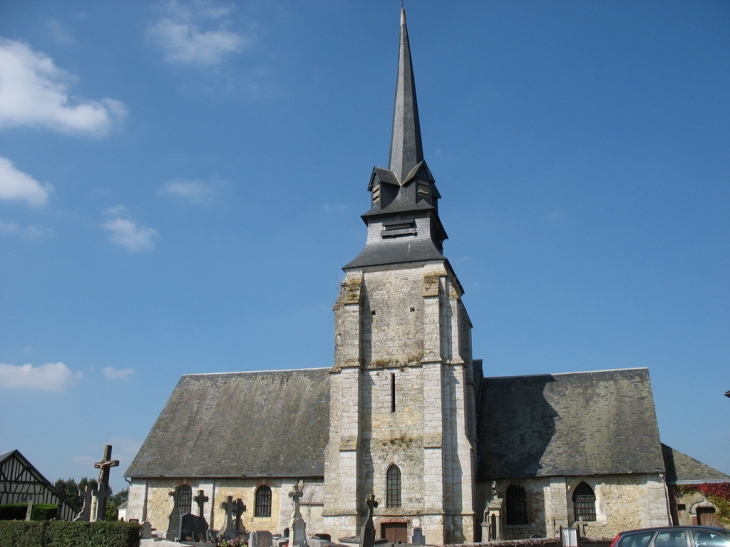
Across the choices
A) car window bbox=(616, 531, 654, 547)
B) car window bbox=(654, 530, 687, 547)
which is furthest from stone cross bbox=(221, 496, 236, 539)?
car window bbox=(654, 530, 687, 547)

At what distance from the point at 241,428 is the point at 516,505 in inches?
424

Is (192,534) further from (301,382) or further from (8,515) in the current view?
(8,515)

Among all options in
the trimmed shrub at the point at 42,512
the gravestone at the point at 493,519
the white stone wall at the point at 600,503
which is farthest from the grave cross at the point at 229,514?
the trimmed shrub at the point at 42,512

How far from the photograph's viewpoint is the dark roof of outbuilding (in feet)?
72.1

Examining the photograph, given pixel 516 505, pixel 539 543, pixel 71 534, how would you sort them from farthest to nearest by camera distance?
pixel 516 505 → pixel 71 534 → pixel 539 543

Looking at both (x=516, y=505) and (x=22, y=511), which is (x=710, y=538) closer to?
(x=516, y=505)

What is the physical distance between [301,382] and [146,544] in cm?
1125

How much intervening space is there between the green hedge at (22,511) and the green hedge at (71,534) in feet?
29.6

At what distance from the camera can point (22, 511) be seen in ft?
89.6

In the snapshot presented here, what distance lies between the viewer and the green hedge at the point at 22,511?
1039 inches

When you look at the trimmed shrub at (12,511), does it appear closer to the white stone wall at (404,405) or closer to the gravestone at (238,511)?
the gravestone at (238,511)

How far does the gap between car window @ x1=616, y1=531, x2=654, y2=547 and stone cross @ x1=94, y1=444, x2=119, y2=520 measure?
47.1ft

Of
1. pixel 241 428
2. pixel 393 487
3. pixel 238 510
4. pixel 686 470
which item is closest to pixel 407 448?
pixel 393 487

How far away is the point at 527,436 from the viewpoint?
24328 mm
